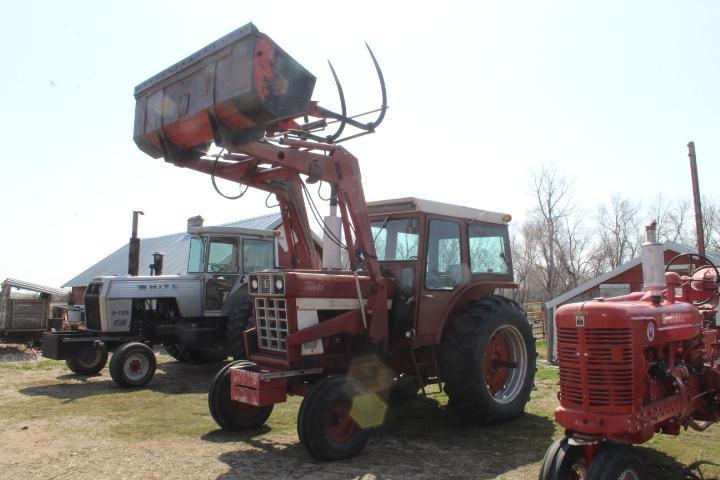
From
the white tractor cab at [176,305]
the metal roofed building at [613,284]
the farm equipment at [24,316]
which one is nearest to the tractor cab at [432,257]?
the white tractor cab at [176,305]

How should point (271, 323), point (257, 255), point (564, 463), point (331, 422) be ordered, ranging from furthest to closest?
point (257, 255) < point (271, 323) < point (331, 422) < point (564, 463)

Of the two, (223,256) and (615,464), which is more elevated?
(223,256)

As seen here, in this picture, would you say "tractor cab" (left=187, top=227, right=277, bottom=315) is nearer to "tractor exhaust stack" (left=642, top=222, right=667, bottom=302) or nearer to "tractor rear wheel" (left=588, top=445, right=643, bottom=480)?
"tractor exhaust stack" (left=642, top=222, right=667, bottom=302)

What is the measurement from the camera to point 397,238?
671 centimetres

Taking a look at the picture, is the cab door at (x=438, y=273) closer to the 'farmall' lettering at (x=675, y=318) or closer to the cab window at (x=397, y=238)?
the cab window at (x=397, y=238)

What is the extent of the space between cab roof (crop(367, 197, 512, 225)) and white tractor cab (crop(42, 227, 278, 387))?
4072 millimetres

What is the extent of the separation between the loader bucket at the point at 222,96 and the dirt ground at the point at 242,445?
2.67 m

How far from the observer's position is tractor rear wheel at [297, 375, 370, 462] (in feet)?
16.2

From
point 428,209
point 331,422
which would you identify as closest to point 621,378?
point 331,422

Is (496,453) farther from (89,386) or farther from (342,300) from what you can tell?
(89,386)

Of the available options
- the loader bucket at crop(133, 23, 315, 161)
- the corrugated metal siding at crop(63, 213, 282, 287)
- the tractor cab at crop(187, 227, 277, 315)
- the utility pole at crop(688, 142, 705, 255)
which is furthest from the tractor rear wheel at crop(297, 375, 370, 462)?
the corrugated metal siding at crop(63, 213, 282, 287)

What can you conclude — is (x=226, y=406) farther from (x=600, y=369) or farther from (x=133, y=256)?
(x=133, y=256)

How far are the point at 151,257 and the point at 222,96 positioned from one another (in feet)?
87.0

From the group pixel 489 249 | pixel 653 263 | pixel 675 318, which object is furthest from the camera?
pixel 489 249
